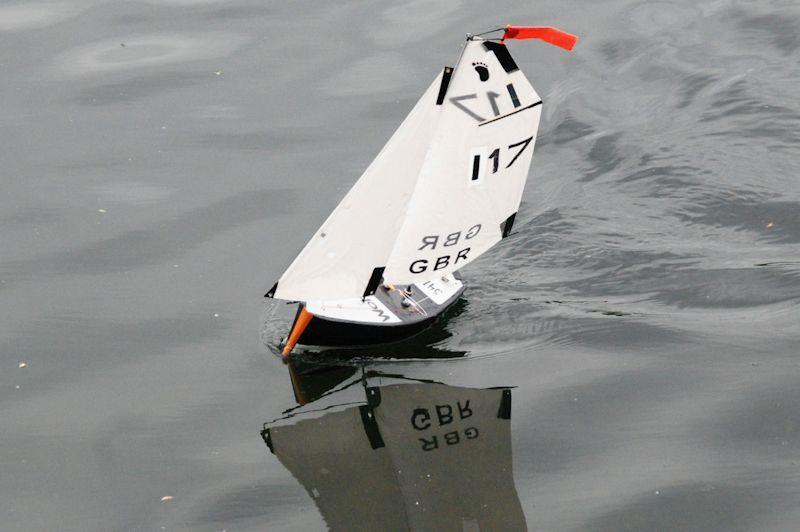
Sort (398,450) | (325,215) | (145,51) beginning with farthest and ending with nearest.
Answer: (145,51) < (325,215) < (398,450)

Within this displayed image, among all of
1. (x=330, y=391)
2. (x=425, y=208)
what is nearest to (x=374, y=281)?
(x=425, y=208)

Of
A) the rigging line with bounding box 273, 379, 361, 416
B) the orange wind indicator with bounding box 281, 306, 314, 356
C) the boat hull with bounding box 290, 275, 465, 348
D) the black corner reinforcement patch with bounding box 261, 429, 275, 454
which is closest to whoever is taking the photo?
the black corner reinforcement patch with bounding box 261, 429, 275, 454

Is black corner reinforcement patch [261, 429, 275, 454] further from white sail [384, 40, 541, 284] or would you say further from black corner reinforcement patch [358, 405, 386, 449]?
white sail [384, 40, 541, 284]

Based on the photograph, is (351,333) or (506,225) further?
(506,225)

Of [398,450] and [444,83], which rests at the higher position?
[444,83]

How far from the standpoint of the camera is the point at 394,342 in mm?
17953

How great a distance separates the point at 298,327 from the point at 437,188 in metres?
2.96

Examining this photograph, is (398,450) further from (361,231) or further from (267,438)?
(361,231)

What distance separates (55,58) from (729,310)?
16418 millimetres

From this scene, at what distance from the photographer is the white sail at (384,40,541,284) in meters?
15.6

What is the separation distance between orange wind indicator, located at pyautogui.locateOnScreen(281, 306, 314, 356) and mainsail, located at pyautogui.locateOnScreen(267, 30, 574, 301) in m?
0.30

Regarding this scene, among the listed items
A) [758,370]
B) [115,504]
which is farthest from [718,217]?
[115,504]

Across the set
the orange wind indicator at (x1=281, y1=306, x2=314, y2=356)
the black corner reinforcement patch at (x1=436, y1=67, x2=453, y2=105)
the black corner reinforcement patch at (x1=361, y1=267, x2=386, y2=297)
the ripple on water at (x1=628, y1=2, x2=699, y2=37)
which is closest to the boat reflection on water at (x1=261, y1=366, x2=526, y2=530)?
the orange wind indicator at (x1=281, y1=306, x2=314, y2=356)

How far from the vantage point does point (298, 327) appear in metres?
17.3
